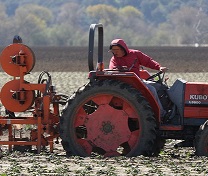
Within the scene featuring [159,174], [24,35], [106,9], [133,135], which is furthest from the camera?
[106,9]

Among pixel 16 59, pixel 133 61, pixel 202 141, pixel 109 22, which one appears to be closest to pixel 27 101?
pixel 16 59

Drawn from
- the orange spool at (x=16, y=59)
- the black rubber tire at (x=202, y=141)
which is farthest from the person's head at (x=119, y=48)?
the black rubber tire at (x=202, y=141)

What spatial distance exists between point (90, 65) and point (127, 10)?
11086cm

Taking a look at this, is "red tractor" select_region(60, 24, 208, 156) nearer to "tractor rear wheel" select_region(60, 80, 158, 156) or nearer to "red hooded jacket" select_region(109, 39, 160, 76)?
"tractor rear wheel" select_region(60, 80, 158, 156)

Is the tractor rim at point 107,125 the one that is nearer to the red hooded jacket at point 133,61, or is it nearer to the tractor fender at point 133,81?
the tractor fender at point 133,81

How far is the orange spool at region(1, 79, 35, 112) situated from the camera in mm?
12539

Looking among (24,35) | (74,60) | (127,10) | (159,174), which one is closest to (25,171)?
(159,174)

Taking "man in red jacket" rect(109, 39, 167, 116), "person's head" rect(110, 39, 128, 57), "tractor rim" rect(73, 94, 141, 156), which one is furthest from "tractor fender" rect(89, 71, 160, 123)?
"person's head" rect(110, 39, 128, 57)

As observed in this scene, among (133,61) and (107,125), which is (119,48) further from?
(107,125)

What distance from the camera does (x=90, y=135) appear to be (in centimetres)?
1191

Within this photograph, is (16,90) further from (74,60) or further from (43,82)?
(74,60)

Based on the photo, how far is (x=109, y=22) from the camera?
353 feet

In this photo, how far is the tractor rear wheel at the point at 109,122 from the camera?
1166 cm

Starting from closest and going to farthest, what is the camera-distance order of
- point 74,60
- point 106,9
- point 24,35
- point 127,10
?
point 74,60 → point 24,35 → point 106,9 → point 127,10
